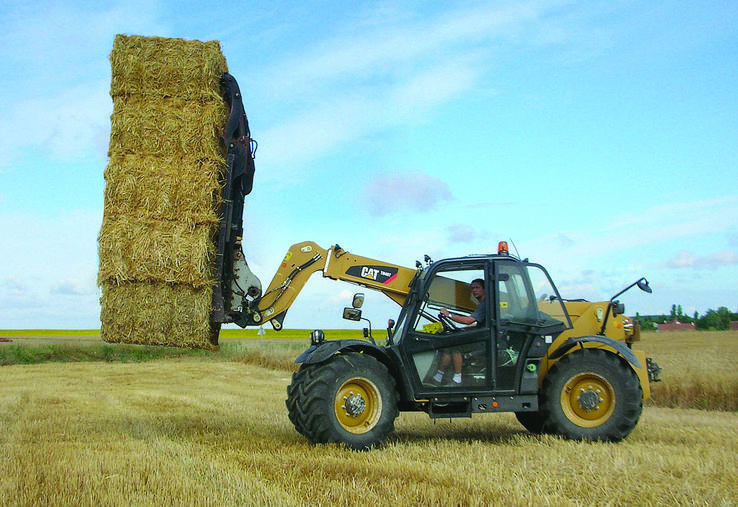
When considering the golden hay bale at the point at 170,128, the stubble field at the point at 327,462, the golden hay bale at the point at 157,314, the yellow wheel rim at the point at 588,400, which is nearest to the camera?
the stubble field at the point at 327,462

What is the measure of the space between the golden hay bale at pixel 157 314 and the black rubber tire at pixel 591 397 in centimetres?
407

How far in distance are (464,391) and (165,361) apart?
→ 2296cm

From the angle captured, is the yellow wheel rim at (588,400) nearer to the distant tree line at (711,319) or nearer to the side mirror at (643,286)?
the side mirror at (643,286)

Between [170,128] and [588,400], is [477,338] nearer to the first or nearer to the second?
[588,400]

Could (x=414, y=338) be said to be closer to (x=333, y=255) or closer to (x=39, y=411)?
(x=333, y=255)

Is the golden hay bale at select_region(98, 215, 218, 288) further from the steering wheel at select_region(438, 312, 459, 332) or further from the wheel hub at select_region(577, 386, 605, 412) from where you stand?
the wheel hub at select_region(577, 386, 605, 412)

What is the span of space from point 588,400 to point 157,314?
509 centimetres

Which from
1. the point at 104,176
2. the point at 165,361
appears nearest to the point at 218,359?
the point at 165,361

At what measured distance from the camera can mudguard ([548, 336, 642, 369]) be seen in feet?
27.9

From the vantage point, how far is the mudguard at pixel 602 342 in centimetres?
852

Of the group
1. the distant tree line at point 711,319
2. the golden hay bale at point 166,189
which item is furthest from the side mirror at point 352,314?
the distant tree line at point 711,319

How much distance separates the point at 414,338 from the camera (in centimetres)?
823

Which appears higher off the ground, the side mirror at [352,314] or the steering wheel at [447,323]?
the side mirror at [352,314]

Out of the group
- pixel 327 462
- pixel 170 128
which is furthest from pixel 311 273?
pixel 327 462
